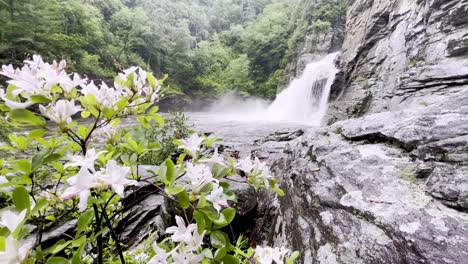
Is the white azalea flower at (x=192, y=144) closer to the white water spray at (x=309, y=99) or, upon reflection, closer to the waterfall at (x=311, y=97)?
the white water spray at (x=309, y=99)

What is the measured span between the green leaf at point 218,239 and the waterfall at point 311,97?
12643 millimetres

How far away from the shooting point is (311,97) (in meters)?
14.2

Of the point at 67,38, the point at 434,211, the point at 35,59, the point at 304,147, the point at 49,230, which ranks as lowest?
the point at 49,230

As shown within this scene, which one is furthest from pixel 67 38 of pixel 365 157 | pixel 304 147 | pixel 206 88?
pixel 365 157

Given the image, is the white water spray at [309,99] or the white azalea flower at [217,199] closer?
the white azalea flower at [217,199]

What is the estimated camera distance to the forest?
14.2 m

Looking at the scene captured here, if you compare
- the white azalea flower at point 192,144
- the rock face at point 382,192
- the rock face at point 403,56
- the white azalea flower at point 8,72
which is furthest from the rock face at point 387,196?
the rock face at point 403,56

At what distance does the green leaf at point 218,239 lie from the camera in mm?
664

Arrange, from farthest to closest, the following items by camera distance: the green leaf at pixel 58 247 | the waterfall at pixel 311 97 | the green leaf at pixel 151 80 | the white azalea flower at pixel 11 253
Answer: the waterfall at pixel 311 97 → the green leaf at pixel 151 80 → the green leaf at pixel 58 247 → the white azalea flower at pixel 11 253

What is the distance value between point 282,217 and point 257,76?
25981mm

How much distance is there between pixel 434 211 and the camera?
57.8 inches

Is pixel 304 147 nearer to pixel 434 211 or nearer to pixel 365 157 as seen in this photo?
pixel 365 157

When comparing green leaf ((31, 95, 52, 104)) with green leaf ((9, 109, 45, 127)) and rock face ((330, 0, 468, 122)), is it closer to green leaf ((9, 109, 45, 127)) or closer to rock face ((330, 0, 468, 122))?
green leaf ((9, 109, 45, 127))

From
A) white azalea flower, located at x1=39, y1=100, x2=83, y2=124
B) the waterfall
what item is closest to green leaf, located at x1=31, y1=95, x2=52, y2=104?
white azalea flower, located at x1=39, y1=100, x2=83, y2=124
